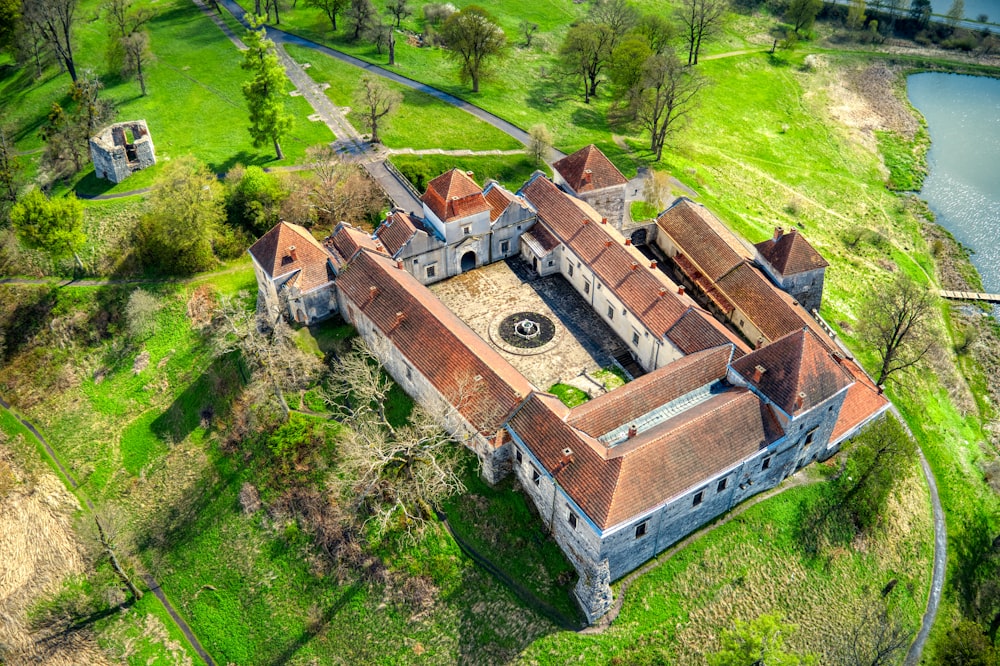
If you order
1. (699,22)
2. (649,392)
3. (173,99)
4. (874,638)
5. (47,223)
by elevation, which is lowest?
(874,638)

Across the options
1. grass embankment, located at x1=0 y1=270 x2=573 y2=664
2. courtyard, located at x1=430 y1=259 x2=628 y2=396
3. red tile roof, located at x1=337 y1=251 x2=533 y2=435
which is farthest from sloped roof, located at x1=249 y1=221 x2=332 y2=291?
courtyard, located at x1=430 y1=259 x2=628 y2=396

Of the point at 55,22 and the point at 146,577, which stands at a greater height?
the point at 55,22

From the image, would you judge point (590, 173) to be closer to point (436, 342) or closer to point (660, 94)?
point (436, 342)

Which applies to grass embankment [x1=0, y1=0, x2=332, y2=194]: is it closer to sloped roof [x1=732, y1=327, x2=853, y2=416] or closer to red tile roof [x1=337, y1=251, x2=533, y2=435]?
red tile roof [x1=337, y1=251, x2=533, y2=435]

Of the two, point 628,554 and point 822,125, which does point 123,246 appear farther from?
point 822,125

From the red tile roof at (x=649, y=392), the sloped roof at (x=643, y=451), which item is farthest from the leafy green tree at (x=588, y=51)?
the sloped roof at (x=643, y=451)

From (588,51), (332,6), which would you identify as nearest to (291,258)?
(588,51)
